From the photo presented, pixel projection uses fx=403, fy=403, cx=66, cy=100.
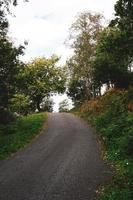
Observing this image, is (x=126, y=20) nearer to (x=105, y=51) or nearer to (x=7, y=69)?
(x=7, y=69)

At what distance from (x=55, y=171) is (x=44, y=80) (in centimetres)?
6571

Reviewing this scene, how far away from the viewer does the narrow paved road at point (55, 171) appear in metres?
14.5

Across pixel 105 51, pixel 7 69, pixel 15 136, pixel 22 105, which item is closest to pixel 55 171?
pixel 15 136

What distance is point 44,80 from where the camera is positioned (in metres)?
83.2

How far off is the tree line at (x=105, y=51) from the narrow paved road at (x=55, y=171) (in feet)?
27.0

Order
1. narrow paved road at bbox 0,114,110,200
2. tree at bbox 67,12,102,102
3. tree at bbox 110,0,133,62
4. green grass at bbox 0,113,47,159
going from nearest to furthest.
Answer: narrow paved road at bbox 0,114,110,200 → green grass at bbox 0,113,47,159 → tree at bbox 110,0,133,62 → tree at bbox 67,12,102,102

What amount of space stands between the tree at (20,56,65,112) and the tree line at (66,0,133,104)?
10591 mm

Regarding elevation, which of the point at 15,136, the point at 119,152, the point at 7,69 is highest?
the point at 7,69

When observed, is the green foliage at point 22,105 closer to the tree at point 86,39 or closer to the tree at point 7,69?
the tree at point 86,39

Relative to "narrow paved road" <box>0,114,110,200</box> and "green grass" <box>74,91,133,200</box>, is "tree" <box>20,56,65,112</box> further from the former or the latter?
"narrow paved road" <box>0,114,110,200</box>

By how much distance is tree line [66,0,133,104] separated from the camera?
29531 millimetres

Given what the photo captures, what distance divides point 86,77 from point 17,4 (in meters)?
41.2

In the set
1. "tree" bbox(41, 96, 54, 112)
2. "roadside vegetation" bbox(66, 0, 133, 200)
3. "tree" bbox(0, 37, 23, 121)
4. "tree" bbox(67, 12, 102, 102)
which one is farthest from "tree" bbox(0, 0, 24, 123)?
"tree" bbox(41, 96, 54, 112)

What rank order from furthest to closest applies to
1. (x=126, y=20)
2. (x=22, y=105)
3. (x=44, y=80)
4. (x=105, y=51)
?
(x=44, y=80), (x=22, y=105), (x=105, y=51), (x=126, y=20)
